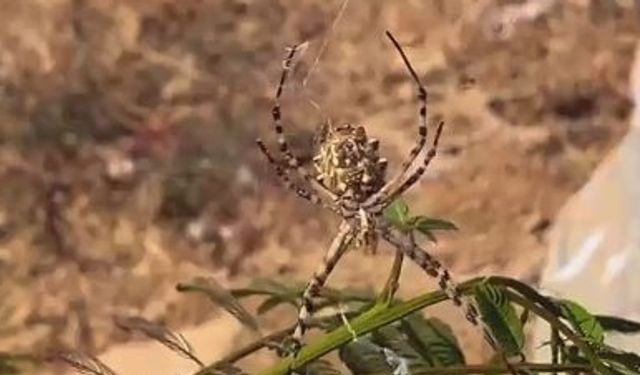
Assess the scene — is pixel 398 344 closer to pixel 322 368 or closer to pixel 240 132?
pixel 322 368

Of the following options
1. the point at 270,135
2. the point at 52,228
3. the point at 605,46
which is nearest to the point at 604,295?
the point at 605,46

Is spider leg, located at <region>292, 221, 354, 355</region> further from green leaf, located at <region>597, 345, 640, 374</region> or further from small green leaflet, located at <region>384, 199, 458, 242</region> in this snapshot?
green leaf, located at <region>597, 345, 640, 374</region>

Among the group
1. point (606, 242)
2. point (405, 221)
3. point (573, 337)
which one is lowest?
point (573, 337)

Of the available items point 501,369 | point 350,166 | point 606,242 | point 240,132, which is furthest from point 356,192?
point 606,242

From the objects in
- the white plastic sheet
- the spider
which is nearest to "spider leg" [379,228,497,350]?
the spider

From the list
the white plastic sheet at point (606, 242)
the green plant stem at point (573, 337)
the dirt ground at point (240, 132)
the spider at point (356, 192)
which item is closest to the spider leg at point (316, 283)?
the spider at point (356, 192)

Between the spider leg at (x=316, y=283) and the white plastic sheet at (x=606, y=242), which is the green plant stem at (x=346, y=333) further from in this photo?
the white plastic sheet at (x=606, y=242)
